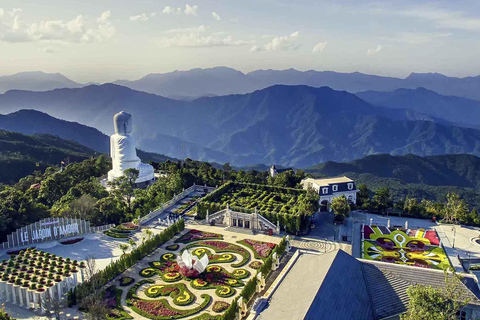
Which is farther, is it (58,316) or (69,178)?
(69,178)

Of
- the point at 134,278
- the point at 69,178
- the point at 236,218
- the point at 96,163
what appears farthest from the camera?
the point at 96,163

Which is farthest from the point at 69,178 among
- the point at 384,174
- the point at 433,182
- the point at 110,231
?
the point at 433,182

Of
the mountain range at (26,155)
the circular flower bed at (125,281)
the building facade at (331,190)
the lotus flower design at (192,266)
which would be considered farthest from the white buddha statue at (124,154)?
the lotus flower design at (192,266)

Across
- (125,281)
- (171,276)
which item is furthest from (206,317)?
(125,281)

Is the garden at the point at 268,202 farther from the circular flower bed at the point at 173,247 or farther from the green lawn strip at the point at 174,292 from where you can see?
the green lawn strip at the point at 174,292

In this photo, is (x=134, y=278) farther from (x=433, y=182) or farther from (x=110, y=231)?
(x=433, y=182)

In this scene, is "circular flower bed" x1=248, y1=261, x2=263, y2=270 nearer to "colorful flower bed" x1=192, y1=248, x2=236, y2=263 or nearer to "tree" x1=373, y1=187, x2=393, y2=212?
"colorful flower bed" x1=192, y1=248, x2=236, y2=263

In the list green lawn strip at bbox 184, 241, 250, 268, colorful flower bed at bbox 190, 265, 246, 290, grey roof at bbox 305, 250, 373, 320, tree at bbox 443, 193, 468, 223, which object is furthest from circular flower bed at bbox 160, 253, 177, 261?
tree at bbox 443, 193, 468, 223
